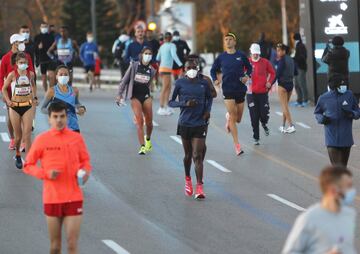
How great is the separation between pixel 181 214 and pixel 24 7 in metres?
58.3

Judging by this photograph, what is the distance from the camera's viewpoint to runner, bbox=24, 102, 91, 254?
11461 millimetres

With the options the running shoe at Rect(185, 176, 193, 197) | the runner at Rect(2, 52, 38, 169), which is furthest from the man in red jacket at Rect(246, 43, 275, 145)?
the running shoe at Rect(185, 176, 193, 197)

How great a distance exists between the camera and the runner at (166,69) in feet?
95.9

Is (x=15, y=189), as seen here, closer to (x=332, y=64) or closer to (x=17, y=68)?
(x=17, y=68)

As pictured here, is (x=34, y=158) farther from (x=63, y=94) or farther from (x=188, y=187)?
(x=188, y=187)

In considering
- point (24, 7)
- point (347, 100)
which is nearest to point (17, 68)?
point (347, 100)

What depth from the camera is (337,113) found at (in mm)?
16688

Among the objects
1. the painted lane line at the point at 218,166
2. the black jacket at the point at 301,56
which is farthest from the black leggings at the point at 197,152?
the black jacket at the point at 301,56

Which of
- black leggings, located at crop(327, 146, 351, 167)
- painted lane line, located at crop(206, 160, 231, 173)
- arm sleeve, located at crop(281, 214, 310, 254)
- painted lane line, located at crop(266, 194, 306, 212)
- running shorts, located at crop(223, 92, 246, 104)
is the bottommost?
painted lane line, located at crop(206, 160, 231, 173)

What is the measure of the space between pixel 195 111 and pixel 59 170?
5.97 meters

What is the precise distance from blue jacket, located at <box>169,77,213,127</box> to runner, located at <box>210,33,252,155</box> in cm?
414

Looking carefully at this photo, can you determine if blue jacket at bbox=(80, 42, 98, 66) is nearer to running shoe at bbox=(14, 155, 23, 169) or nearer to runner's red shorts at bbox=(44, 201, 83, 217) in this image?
running shoe at bbox=(14, 155, 23, 169)

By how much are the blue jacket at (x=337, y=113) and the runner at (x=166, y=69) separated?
12532 mm

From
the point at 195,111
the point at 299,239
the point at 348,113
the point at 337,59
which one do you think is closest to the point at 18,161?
the point at 195,111
